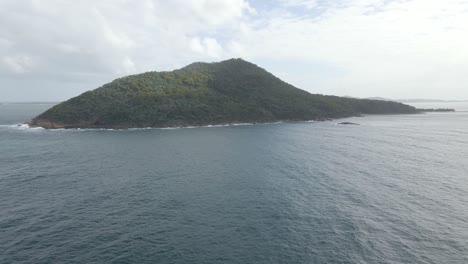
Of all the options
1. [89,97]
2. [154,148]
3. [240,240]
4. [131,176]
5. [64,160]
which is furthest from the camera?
[89,97]

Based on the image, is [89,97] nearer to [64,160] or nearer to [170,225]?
[64,160]

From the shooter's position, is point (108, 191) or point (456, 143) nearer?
point (108, 191)

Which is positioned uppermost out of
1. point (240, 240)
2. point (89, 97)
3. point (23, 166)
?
point (89, 97)

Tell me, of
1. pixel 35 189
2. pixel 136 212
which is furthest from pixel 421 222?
pixel 35 189

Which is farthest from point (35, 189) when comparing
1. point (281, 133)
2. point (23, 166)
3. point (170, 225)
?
point (281, 133)

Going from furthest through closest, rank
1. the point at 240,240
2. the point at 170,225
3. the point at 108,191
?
the point at 108,191 < the point at 170,225 < the point at 240,240

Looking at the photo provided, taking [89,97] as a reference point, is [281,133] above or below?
below
